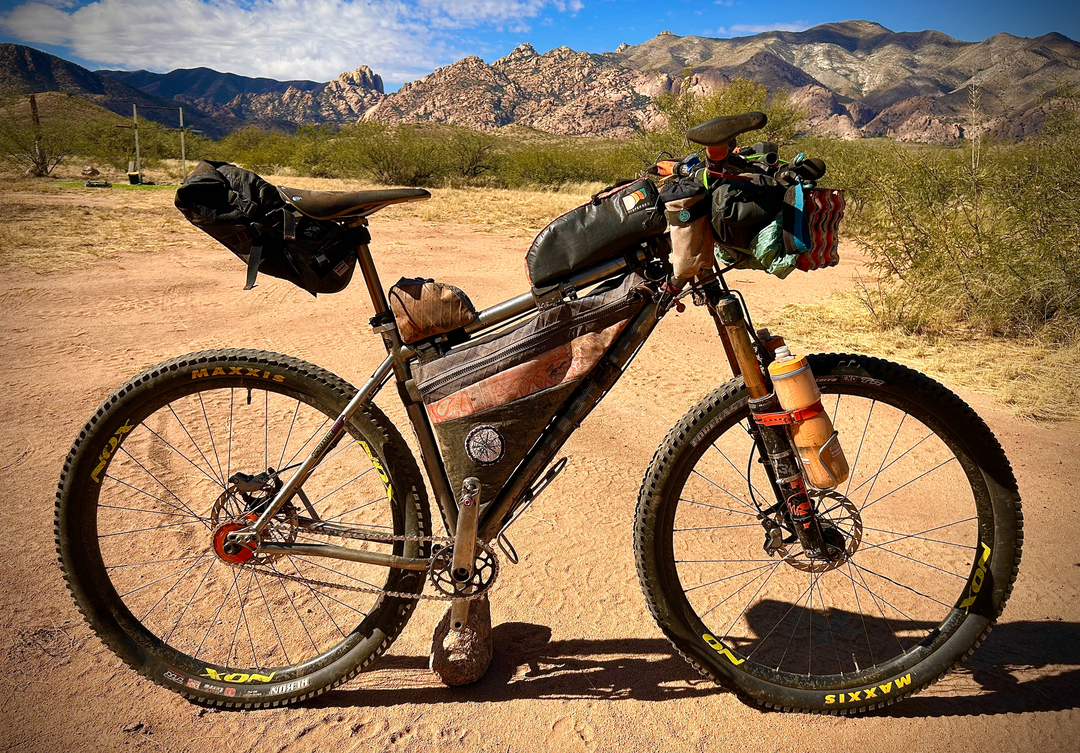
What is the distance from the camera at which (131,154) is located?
3031 centimetres

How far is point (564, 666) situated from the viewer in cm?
241

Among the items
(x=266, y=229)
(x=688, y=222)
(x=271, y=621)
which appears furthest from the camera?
(x=271, y=621)

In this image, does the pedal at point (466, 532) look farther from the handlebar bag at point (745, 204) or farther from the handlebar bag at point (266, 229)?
the handlebar bag at point (745, 204)

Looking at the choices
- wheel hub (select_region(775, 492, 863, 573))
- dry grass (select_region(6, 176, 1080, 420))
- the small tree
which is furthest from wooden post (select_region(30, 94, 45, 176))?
wheel hub (select_region(775, 492, 863, 573))

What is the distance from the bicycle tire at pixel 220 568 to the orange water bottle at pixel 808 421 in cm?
116

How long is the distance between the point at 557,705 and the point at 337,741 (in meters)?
0.72

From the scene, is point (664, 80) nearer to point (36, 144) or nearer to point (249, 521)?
point (36, 144)

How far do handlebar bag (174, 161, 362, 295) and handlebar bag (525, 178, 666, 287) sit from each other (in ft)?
1.85

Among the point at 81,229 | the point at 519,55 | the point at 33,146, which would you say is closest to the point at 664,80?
the point at 519,55

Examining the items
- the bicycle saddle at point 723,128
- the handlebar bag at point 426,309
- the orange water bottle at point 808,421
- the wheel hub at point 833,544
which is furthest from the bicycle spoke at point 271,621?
the bicycle saddle at point 723,128

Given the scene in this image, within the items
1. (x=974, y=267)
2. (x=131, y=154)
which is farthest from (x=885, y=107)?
(x=974, y=267)

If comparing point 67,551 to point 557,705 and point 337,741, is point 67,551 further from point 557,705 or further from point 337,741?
point 557,705

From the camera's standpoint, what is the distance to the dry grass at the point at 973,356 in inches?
196

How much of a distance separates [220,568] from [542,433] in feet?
5.91
